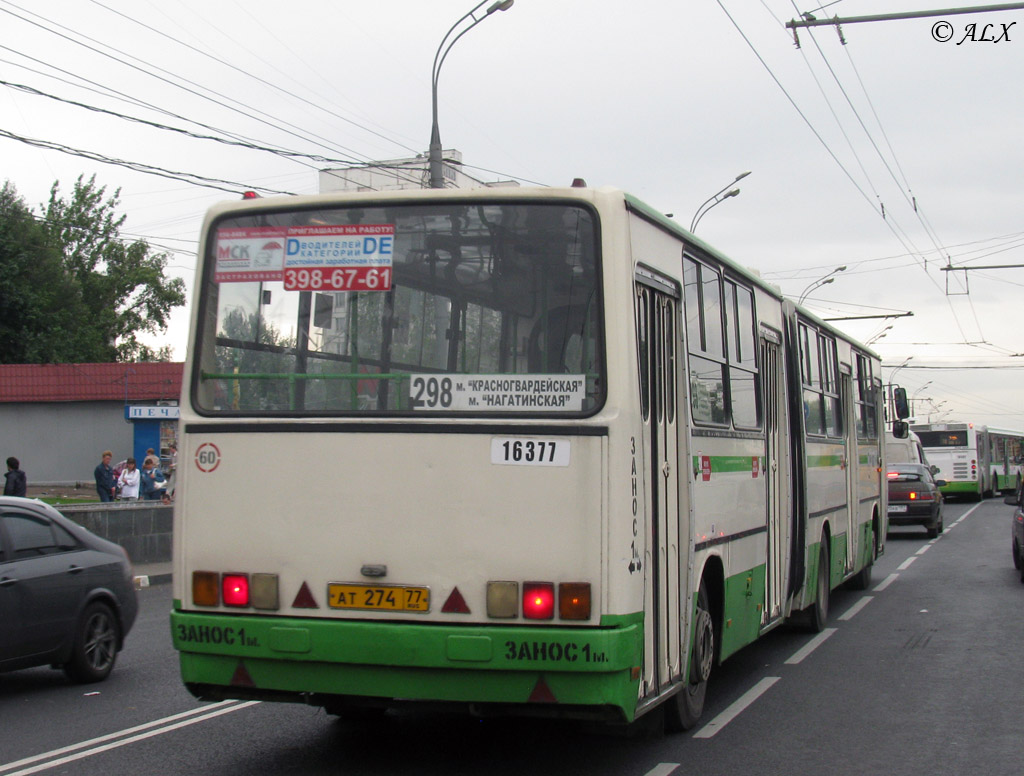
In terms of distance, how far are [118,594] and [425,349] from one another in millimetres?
5253

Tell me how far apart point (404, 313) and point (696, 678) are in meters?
3.02

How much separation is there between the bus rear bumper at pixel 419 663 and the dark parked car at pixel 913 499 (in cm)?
2359

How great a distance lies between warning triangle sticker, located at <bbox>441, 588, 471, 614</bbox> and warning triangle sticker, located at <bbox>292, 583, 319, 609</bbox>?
69 centimetres

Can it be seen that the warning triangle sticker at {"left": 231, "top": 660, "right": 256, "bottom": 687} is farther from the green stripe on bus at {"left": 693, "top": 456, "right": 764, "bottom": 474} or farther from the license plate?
the green stripe on bus at {"left": 693, "top": 456, "right": 764, "bottom": 474}

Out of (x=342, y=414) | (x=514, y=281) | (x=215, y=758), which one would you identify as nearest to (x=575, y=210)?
(x=514, y=281)

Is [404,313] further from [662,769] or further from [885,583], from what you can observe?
[885,583]

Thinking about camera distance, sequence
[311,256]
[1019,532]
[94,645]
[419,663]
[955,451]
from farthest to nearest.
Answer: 1. [955,451]
2. [1019,532]
3. [94,645]
4. [311,256]
5. [419,663]

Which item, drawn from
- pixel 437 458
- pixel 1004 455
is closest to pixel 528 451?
pixel 437 458

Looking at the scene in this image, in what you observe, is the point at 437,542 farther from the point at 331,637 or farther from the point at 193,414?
the point at 193,414

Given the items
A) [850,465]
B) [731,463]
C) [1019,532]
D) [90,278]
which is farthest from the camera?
[90,278]

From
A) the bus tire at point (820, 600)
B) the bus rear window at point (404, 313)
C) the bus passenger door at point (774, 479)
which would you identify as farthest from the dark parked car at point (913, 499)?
the bus rear window at point (404, 313)

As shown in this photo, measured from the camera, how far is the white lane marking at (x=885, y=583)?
17.0m

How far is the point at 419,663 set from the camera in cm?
600

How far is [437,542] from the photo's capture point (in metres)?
6.15
